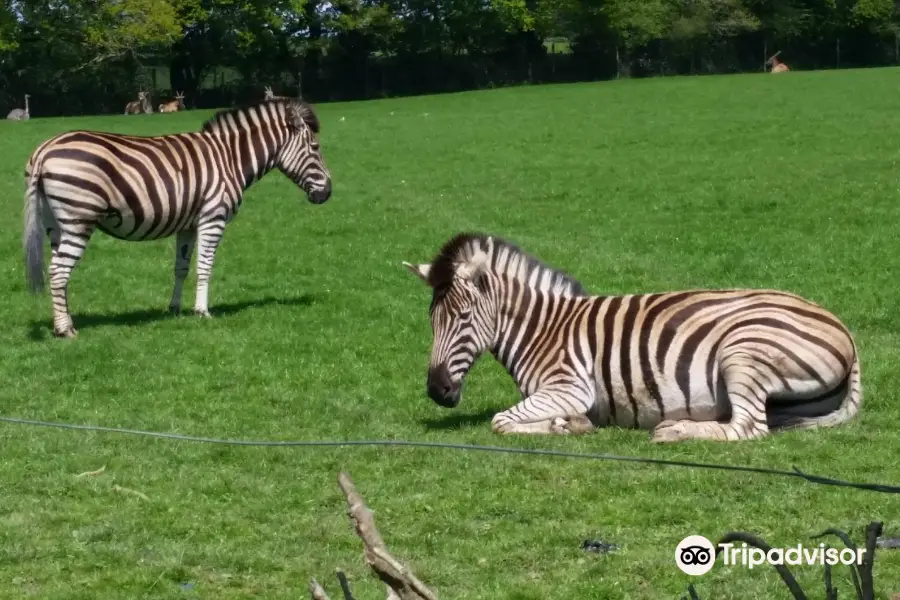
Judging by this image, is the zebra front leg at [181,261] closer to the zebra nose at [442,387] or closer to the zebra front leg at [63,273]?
the zebra front leg at [63,273]

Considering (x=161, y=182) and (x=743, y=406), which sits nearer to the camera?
(x=743, y=406)

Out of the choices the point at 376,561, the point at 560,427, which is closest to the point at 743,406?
the point at 560,427

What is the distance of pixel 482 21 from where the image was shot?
73625 mm

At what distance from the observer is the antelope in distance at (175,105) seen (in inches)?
2308

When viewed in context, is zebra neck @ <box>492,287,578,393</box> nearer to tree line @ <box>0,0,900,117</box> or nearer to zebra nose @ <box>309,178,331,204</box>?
zebra nose @ <box>309,178,331,204</box>

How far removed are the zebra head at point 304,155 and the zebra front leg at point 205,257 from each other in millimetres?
1296

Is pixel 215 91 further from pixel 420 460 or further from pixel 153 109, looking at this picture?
pixel 420 460

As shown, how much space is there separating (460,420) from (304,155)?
6671mm

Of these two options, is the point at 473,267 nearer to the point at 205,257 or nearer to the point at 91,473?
the point at 91,473

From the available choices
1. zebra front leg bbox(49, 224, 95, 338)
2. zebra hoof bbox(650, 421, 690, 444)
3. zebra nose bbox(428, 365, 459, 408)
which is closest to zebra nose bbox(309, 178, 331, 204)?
zebra front leg bbox(49, 224, 95, 338)

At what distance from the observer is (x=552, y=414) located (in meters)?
8.48

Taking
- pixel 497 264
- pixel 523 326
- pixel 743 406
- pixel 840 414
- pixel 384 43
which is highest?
pixel 384 43

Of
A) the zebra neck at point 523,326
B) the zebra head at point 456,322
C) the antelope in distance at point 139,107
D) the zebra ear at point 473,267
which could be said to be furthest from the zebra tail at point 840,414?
the antelope in distance at point 139,107

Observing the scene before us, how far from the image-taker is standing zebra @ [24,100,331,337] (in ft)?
42.7
